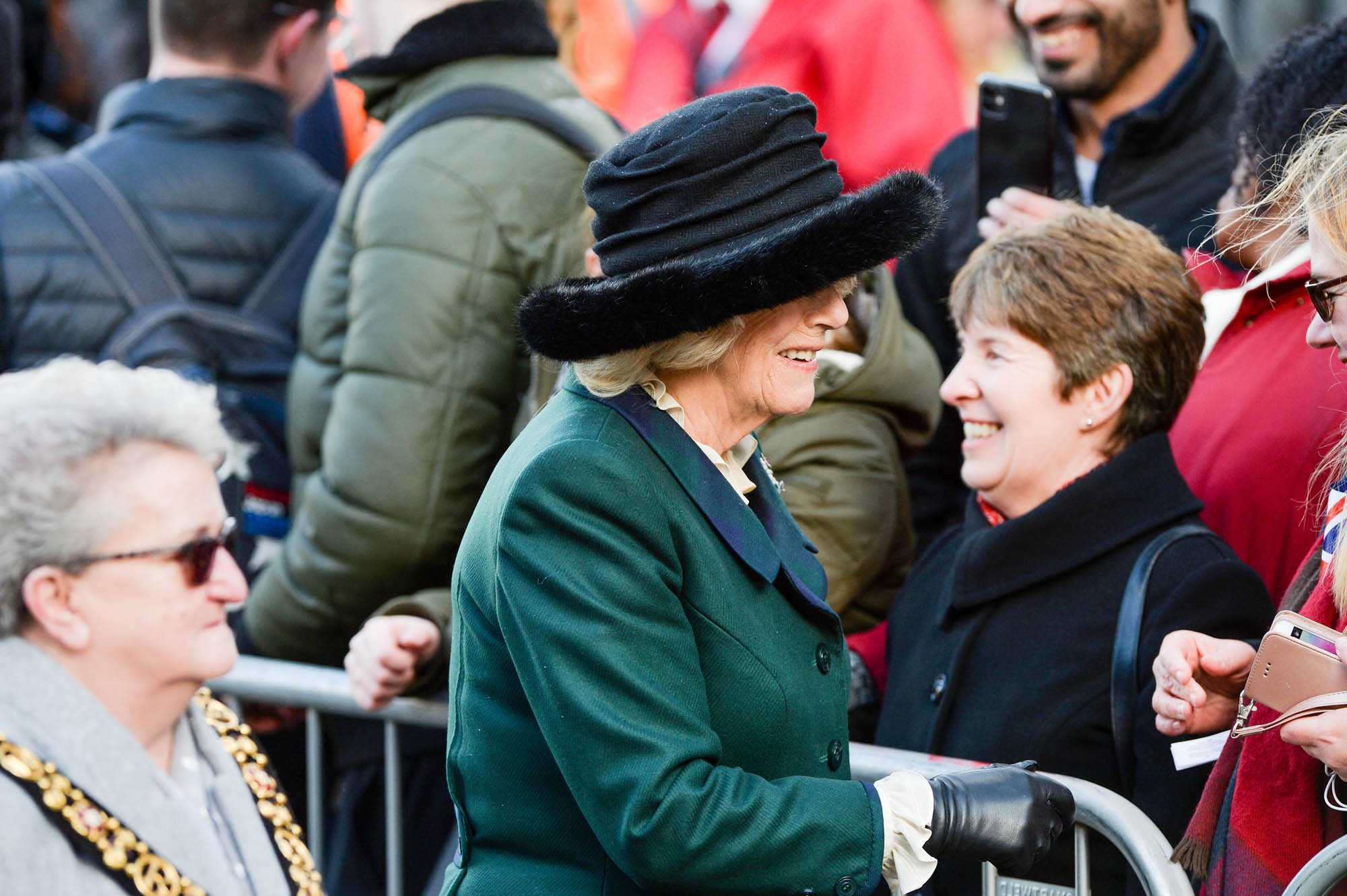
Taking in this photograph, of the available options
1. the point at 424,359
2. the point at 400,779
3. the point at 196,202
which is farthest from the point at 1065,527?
the point at 196,202

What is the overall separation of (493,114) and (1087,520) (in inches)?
62.5

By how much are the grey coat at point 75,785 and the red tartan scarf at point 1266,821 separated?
1.46 meters

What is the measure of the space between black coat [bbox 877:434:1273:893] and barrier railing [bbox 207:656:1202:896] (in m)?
0.12

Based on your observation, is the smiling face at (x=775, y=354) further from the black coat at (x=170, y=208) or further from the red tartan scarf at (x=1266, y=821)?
the black coat at (x=170, y=208)

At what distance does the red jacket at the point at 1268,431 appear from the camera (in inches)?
116

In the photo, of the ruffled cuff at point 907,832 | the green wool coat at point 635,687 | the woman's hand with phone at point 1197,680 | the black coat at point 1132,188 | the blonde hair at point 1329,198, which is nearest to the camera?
the green wool coat at point 635,687

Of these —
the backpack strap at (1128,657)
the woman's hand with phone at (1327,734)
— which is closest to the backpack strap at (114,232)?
the backpack strap at (1128,657)

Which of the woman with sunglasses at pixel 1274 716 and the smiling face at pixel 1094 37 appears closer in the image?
the woman with sunglasses at pixel 1274 716

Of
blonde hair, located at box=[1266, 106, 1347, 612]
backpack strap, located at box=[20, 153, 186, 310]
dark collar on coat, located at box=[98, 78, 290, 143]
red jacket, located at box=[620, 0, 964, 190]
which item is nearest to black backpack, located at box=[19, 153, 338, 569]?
backpack strap, located at box=[20, 153, 186, 310]

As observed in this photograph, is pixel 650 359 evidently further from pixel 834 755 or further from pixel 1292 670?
pixel 1292 670

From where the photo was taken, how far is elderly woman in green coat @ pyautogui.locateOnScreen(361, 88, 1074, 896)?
6.43 ft

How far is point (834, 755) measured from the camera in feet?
7.37

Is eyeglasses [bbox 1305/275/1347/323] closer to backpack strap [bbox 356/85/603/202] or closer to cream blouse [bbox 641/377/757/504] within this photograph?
cream blouse [bbox 641/377/757/504]

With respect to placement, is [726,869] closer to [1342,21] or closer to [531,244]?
[531,244]
